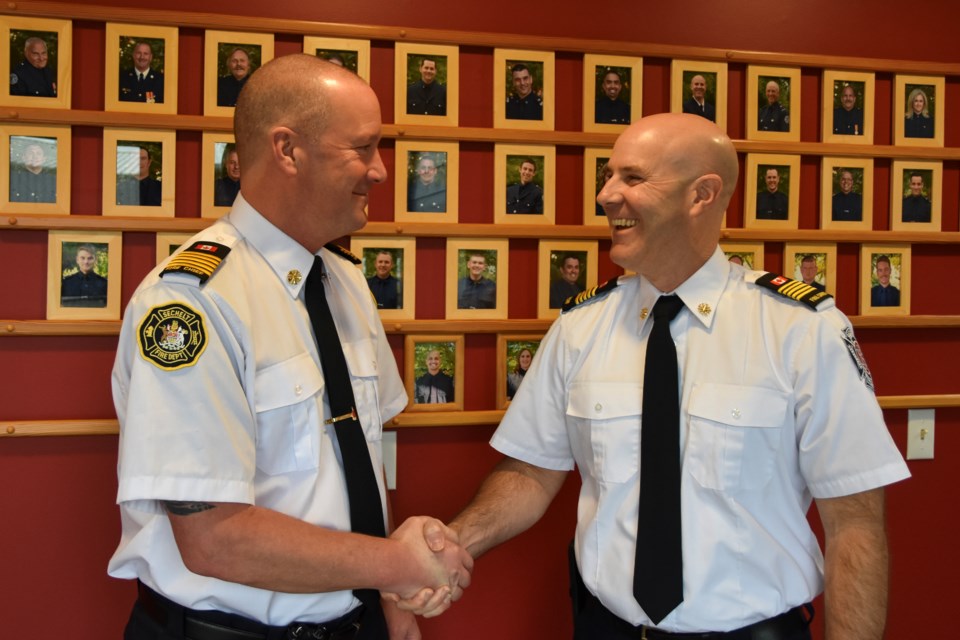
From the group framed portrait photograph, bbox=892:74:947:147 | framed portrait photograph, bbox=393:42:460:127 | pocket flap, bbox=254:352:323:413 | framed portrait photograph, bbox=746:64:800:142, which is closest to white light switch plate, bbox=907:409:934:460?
framed portrait photograph, bbox=892:74:947:147

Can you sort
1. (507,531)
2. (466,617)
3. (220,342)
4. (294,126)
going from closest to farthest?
(220,342)
(294,126)
(507,531)
(466,617)

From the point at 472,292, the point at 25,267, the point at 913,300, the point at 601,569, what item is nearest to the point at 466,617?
the point at 601,569

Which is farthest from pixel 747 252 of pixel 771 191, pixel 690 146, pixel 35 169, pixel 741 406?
pixel 35 169

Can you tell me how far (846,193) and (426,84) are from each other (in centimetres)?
127

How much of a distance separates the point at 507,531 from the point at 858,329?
1267mm

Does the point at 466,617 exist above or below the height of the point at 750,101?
below

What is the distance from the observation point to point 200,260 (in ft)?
4.78

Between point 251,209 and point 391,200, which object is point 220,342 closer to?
point 251,209

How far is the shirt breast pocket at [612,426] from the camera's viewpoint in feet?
5.64

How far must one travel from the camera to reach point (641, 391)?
175 cm

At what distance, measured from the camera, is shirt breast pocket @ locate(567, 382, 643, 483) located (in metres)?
1.72

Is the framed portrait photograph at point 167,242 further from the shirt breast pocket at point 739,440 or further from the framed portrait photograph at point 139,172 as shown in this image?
the shirt breast pocket at point 739,440

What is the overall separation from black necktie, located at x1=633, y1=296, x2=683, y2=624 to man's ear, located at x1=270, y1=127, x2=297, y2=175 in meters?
0.83

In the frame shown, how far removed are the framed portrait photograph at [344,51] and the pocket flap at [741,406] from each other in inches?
46.5
